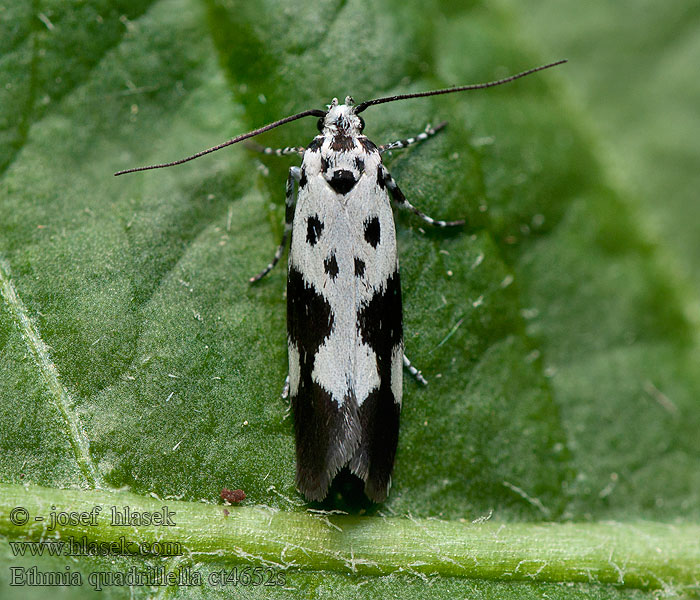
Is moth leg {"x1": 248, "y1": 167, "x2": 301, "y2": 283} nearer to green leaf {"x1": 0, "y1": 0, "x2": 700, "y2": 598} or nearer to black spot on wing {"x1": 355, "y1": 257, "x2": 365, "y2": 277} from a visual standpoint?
green leaf {"x1": 0, "y1": 0, "x2": 700, "y2": 598}

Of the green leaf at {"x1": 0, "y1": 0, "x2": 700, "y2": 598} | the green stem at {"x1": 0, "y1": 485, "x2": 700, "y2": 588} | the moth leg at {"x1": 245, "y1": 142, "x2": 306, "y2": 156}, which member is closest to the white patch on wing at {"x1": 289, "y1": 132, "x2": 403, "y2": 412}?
the moth leg at {"x1": 245, "y1": 142, "x2": 306, "y2": 156}

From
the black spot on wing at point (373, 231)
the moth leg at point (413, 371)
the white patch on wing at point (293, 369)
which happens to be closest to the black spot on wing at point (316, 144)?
the black spot on wing at point (373, 231)

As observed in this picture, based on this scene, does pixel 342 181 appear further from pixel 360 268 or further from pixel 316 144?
pixel 360 268

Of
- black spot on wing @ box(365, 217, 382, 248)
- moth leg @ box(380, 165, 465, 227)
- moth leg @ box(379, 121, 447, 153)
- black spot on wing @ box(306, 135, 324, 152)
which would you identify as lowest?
black spot on wing @ box(365, 217, 382, 248)

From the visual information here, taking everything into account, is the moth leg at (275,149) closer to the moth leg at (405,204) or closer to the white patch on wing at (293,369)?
the moth leg at (405,204)

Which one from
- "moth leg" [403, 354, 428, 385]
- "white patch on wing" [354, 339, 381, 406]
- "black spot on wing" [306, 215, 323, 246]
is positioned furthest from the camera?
"moth leg" [403, 354, 428, 385]

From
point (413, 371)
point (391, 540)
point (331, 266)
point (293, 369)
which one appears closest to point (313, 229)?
point (331, 266)

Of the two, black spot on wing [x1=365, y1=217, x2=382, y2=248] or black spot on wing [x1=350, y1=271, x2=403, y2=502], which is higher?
black spot on wing [x1=365, y1=217, x2=382, y2=248]
